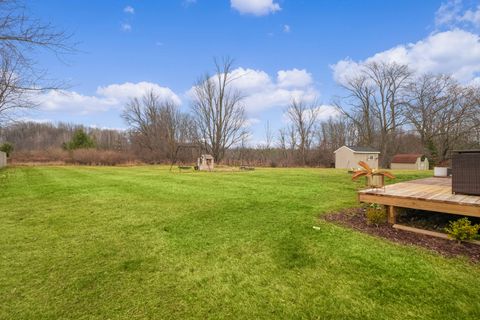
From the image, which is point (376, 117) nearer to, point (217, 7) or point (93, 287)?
point (217, 7)

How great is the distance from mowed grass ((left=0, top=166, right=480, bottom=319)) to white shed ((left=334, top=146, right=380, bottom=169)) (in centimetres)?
2174

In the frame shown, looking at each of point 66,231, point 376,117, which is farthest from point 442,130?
point 66,231

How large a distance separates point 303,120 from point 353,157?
9.11 m

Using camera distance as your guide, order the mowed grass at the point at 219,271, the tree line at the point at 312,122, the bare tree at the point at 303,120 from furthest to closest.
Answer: the bare tree at the point at 303,120 → the tree line at the point at 312,122 → the mowed grass at the point at 219,271

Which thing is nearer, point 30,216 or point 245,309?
point 245,309

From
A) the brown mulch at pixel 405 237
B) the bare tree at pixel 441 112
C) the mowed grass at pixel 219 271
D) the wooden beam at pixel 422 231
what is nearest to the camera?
the mowed grass at pixel 219 271

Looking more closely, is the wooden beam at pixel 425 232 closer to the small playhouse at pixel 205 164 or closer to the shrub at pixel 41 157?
the small playhouse at pixel 205 164

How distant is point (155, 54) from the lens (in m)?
13.3

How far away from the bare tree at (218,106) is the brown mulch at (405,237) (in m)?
24.8

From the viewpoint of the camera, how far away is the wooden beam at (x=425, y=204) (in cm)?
306

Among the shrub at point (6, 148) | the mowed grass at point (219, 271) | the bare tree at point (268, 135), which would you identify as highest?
the bare tree at point (268, 135)

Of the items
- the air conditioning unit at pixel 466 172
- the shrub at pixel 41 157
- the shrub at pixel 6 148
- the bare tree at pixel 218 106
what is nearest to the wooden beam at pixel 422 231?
the air conditioning unit at pixel 466 172

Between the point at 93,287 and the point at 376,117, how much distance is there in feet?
103

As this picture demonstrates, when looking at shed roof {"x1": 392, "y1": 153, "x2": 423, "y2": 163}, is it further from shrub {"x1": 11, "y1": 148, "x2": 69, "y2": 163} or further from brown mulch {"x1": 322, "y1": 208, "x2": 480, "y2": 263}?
shrub {"x1": 11, "y1": 148, "x2": 69, "y2": 163}
